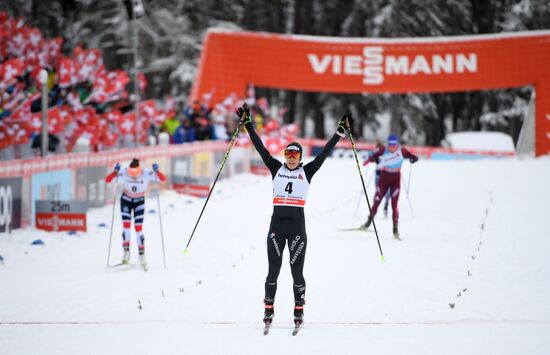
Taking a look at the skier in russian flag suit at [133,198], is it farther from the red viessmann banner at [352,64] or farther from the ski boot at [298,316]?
the red viessmann banner at [352,64]

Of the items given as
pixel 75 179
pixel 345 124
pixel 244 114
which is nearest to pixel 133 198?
pixel 244 114

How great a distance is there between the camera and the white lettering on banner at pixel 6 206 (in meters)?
13.9

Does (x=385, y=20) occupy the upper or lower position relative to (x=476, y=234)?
upper

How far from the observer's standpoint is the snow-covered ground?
289 inches

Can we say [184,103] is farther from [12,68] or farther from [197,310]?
[197,310]

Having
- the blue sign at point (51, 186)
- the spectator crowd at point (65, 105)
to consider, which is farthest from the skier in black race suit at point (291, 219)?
the spectator crowd at point (65, 105)

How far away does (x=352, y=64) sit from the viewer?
3102 centimetres

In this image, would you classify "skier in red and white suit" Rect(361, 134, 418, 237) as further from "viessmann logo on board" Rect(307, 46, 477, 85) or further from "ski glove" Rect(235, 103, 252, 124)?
"viessmann logo on board" Rect(307, 46, 477, 85)

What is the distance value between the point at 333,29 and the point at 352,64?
18698 millimetres

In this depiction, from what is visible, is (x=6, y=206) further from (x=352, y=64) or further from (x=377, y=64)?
(x=377, y=64)

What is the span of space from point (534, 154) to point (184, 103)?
22365mm

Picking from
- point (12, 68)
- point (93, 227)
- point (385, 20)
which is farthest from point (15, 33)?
point (385, 20)

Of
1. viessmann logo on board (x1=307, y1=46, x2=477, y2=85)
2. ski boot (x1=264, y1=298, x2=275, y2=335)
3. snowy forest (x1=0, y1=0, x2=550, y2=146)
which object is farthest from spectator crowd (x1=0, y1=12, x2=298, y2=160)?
snowy forest (x1=0, y1=0, x2=550, y2=146)

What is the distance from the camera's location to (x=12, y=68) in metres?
16.5
